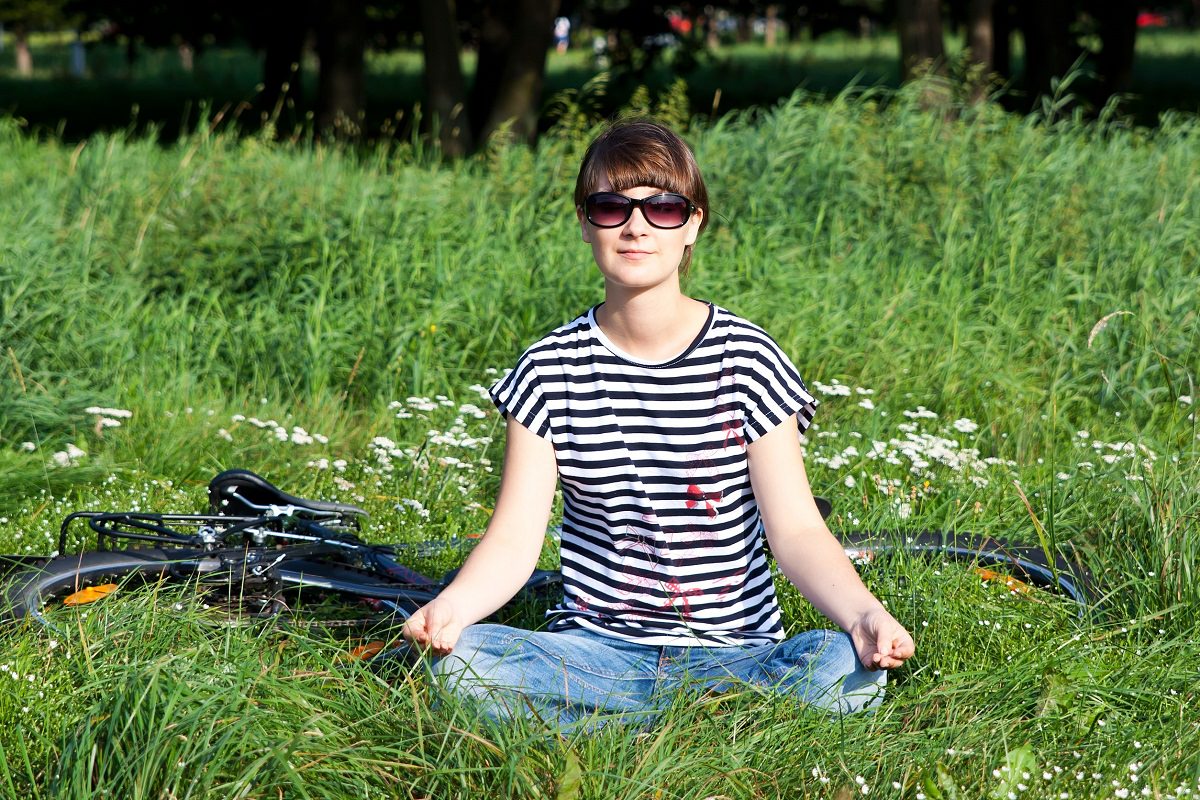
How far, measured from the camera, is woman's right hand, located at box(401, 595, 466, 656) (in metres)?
2.45

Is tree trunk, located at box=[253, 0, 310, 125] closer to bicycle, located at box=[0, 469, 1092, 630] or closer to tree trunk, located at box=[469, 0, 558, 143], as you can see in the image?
tree trunk, located at box=[469, 0, 558, 143]

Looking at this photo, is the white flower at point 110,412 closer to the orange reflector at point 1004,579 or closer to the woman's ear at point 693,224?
the woman's ear at point 693,224

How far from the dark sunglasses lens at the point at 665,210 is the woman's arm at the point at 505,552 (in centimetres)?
51

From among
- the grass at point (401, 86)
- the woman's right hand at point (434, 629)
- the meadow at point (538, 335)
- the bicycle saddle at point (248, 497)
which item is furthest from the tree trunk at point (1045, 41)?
the woman's right hand at point (434, 629)

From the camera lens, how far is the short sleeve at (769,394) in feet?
8.98

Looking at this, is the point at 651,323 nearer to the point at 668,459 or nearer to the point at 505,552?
the point at 668,459

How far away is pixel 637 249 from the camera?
106 inches

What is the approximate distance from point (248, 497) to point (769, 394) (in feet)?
5.25

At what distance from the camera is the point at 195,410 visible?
205 inches

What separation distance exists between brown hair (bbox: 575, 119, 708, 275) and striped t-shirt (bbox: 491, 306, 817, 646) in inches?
12.4

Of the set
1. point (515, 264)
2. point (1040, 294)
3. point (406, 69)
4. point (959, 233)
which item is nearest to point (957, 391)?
point (1040, 294)

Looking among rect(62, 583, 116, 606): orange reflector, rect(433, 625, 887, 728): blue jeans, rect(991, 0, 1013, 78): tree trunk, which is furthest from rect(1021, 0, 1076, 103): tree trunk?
rect(62, 583, 116, 606): orange reflector

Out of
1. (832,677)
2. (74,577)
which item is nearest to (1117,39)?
(832,677)

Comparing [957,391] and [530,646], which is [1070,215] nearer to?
[957,391]
